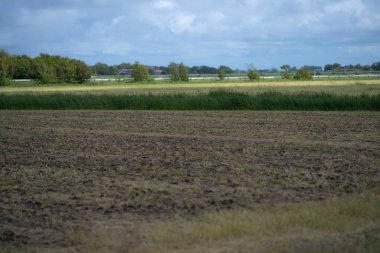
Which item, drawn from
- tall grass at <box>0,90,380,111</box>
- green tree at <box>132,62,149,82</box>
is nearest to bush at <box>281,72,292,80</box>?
green tree at <box>132,62,149,82</box>

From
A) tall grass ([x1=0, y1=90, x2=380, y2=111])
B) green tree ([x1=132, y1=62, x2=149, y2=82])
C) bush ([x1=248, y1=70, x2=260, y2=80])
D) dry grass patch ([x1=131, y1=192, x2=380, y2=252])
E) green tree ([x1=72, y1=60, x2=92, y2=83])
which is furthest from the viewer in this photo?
bush ([x1=248, y1=70, x2=260, y2=80])

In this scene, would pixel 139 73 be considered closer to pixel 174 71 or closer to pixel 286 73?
pixel 174 71

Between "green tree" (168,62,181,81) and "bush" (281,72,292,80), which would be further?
"bush" (281,72,292,80)

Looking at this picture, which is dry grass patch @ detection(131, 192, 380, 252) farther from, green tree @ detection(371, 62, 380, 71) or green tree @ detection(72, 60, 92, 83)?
green tree @ detection(371, 62, 380, 71)

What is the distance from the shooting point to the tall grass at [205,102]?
3060 cm

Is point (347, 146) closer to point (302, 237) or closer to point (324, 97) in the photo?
point (302, 237)

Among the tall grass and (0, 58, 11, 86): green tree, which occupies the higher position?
(0, 58, 11, 86): green tree

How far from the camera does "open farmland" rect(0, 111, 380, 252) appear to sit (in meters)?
7.34

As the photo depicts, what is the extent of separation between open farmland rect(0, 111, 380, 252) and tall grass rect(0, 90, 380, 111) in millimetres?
11214

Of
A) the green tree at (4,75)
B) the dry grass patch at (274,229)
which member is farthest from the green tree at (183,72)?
the dry grass patch at (274,229)

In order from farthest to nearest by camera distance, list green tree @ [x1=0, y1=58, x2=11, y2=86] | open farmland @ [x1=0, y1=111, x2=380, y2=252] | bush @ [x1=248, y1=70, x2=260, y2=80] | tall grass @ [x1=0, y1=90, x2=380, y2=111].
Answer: bush @ [x1=248, y1=70, x2=260, y2=80]
green tree @ [x1=0, y1=58, x2=11, y2=86]
tall grass @ [x1=0, y1=90, x2=380, y2=111]
open farmland @ [x1=0, y1=111, x2=380, y2=252]

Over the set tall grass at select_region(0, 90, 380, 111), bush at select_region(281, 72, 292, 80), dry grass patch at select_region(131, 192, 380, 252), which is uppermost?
bush at select_region(281, 72, 292, 80)

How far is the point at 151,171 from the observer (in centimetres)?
1205

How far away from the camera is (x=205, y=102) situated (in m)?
32.9
